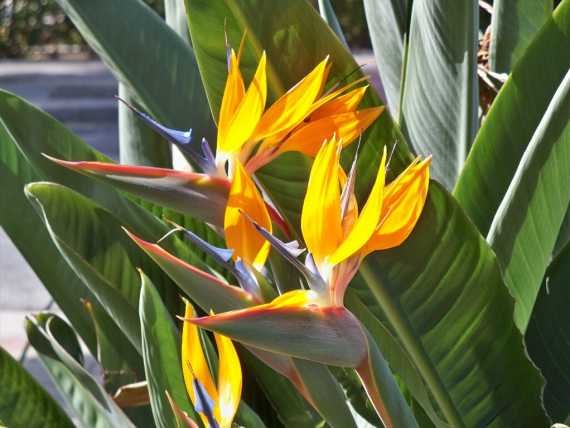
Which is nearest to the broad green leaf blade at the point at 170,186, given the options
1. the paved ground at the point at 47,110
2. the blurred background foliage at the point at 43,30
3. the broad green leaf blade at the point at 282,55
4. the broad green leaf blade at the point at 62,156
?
the broad green leaf blade at the point at 282,55

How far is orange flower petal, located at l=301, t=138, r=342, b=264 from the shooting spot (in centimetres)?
46

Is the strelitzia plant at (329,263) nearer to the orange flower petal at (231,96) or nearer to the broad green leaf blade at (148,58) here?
the orange flower petal at (231,96)

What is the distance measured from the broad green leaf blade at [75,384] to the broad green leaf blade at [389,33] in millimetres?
462

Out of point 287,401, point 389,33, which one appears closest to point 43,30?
point 389,33

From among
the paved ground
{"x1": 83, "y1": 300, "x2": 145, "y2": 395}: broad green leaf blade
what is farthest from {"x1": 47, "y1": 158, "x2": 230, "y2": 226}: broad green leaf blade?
the paved ground

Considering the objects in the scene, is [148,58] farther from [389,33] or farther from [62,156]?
[389,33]

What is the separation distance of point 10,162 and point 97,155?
8 centimetres

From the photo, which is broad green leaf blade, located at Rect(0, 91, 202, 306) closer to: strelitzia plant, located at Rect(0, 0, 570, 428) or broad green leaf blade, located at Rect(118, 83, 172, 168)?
strelitzia plant, located at Rect(0, 0, 570, 428)

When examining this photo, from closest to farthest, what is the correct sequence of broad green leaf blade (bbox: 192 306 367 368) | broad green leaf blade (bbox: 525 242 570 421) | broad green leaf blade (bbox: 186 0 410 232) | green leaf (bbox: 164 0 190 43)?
broad green leaf blade (bbox: 192 306 367 368) → broad green leaf blade (bbox: 186 0 410 232) → broad green leaf blade (bbox: 525 242 570 421) → green leaf (bbox: 164 0 190 43)

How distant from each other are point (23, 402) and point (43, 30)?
8.13 m

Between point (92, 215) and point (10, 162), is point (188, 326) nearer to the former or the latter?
point (92, 215)

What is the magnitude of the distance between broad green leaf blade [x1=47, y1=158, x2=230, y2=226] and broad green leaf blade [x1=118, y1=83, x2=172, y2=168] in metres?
0.52

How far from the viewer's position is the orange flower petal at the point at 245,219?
0.51 meters

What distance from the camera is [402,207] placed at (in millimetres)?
495
